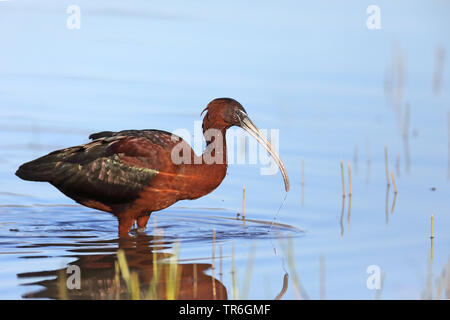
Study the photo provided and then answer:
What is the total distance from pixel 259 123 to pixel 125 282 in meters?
6.17

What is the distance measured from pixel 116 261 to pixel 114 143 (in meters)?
1.55

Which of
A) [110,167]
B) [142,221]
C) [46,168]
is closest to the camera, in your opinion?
[110,167]

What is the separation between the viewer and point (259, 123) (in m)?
14.7

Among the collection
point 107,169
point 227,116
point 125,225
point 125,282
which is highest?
point 227,116

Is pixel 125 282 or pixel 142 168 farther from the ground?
pixel 142 168

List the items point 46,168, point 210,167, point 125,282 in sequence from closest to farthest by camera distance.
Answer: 1. point 125,282
2. point 210,167
3. point 46,168

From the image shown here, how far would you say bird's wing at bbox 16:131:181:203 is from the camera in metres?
10.6

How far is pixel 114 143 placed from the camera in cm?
1076

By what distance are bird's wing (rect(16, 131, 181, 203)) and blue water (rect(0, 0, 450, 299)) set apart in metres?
0.49

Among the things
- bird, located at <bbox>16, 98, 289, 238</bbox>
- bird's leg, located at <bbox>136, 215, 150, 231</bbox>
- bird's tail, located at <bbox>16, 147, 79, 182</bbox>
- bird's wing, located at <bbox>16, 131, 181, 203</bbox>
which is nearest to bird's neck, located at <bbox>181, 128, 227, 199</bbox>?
bird, located at <bbox>16, 98, 289, 238</bbox>

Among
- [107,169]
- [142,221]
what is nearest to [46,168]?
[107,169]

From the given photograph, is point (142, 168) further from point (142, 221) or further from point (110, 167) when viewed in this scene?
point (142, 221)

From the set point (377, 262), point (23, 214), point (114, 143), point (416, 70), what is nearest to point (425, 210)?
point (377, 262)

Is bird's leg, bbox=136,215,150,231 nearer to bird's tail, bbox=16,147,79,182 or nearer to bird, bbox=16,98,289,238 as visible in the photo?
bird, bbox=16,98,289,238
